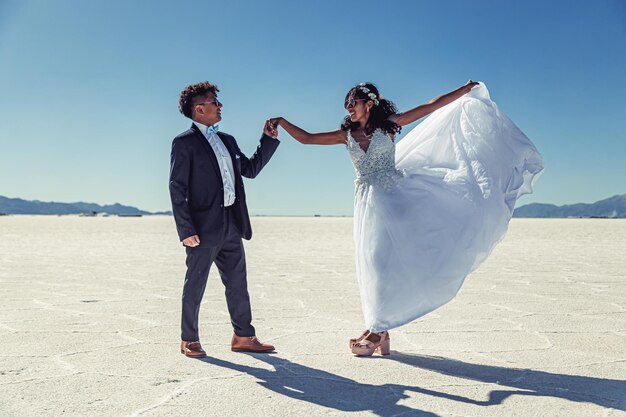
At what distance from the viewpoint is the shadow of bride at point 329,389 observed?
3.05 m

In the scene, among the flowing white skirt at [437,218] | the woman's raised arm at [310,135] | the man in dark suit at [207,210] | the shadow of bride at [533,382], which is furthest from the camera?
the woman's raised arm at [310,135]

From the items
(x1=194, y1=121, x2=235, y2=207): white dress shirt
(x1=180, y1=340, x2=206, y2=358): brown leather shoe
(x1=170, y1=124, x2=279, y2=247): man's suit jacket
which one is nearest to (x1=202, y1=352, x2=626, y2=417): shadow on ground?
(x1=180, y1=340, x2=206, y2=358): brown leather shoe

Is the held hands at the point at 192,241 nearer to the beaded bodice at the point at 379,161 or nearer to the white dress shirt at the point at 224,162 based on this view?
the white dress shirt at the point at 224,162

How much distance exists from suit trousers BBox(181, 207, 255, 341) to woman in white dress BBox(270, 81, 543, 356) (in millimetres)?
773

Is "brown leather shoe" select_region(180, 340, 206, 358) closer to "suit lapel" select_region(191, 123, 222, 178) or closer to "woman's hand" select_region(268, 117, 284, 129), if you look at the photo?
"suit lapel" select_region(191, 123, 222, 178)

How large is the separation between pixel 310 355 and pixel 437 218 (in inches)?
47.3

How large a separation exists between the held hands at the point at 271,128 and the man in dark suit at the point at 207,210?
275mm

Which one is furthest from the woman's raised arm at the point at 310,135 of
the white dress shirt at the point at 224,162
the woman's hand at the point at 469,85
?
the woman's hand at the point at 469,85

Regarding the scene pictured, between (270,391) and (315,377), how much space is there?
37cm

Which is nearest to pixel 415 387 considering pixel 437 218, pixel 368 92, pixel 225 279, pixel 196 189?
pixel 437 218

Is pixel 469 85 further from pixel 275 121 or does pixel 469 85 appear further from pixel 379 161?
pixel 275 121

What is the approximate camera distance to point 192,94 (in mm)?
4375

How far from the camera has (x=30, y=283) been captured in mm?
7895

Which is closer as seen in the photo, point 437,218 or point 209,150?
point 437,218
